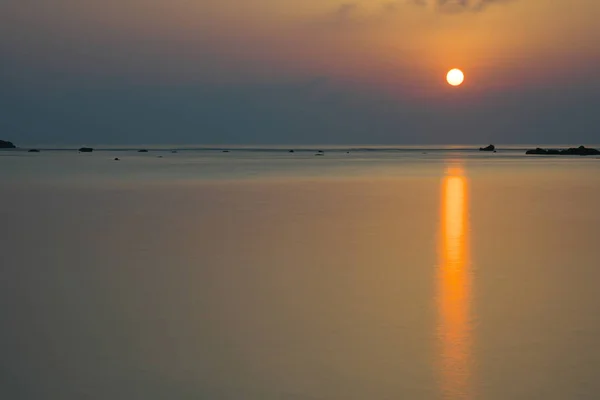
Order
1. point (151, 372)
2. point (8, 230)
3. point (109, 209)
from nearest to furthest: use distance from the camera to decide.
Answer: point (151, 372) → point (8, 230) → point (109, 209)

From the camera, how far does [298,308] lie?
11250 millimetres

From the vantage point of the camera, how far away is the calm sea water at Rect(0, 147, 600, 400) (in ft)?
26.3

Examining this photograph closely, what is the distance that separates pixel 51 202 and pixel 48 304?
19.7 metres

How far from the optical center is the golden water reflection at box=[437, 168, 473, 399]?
8.05m

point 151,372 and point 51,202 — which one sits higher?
point 51,202

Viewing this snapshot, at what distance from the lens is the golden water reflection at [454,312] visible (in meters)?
8.05

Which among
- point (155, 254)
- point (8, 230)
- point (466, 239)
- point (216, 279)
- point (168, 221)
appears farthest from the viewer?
point (168, 221)

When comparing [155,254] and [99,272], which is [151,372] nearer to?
[99,272]

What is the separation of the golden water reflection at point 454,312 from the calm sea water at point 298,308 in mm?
32

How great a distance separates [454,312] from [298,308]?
7.47 feet

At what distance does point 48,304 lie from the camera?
11539 millimetres

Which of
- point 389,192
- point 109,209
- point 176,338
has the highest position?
point 389,192

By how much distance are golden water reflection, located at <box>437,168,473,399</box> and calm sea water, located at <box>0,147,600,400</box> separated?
0.03 m

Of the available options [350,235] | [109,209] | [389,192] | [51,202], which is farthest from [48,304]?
[389,192]
